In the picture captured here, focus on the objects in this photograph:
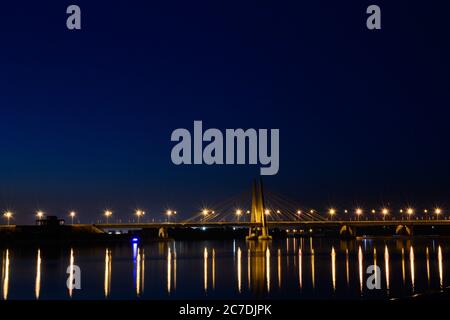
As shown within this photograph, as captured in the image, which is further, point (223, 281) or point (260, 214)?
point (260, 214)

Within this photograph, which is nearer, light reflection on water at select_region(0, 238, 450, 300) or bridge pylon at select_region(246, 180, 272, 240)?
light reflection on water at select_region(0, 238, 450, 300)

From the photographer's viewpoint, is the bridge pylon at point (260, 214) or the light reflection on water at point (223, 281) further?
the bridge pylon at point (260, 214)

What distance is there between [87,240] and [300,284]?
68810 mm

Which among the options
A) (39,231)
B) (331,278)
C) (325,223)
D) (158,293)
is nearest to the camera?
(158,293)

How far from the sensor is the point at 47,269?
43219 millimetres

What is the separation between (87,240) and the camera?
9619 centimetres

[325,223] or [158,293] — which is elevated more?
[325,223]
